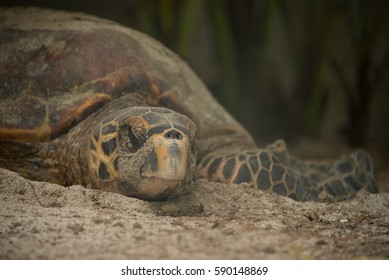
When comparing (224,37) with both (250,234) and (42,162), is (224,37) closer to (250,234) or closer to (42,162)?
(42,162)

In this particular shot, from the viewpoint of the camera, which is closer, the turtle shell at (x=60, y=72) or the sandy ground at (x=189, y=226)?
the sandy ground at (x=189, y=226)

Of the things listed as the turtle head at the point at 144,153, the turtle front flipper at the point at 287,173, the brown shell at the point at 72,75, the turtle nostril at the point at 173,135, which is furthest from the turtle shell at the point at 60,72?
the turtle nostril at the point at 173,135

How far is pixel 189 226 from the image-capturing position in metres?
1.32

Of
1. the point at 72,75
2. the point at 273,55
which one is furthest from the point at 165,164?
the point at 273,55

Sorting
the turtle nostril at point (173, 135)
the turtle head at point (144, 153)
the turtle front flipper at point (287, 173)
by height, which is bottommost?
the turtle front flipper at point (287, 173)

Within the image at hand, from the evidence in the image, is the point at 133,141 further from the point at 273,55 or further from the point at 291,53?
the point at 273,55

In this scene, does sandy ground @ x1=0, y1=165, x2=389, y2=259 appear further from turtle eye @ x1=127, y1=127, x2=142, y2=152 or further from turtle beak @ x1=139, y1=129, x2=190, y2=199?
turtle eye @ x1=127, y1=127, x2=142, y2=152

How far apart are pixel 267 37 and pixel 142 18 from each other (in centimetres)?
92

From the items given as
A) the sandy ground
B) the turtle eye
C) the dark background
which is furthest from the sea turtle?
the dark background

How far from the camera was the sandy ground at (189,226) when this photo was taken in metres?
1.12

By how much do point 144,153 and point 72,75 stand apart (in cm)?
76

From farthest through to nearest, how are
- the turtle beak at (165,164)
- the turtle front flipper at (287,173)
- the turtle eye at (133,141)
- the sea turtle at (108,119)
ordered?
the turtle front flipper at (287,173) → the sea turtle at (108,119) → the turtle eye at (133,141) → the turtle beak at (165,164)

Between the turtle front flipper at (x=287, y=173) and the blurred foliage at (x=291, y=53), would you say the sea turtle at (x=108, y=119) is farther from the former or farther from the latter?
the blurred foliage at (x=291, y=53)

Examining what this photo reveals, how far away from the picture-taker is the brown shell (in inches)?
80.7
